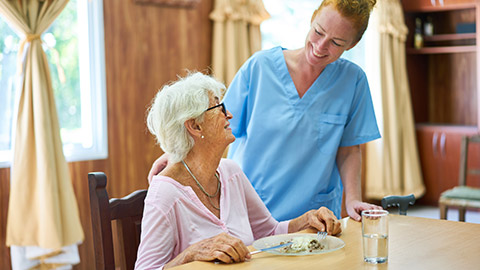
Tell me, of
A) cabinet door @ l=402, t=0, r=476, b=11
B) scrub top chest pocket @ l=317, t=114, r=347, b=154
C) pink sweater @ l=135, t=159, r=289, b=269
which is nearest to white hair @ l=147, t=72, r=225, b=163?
pink sweater @ l=135, t=159, r=289, b=269

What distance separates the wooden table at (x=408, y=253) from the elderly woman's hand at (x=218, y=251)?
0.06 ft

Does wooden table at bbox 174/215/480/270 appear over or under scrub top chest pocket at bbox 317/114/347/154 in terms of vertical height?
under

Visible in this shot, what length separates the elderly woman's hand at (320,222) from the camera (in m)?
1.74

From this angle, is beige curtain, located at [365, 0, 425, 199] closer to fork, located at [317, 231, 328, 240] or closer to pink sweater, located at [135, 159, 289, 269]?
pink sweater, located at [135, 159, 289, 269]

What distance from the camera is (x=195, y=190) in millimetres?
1726

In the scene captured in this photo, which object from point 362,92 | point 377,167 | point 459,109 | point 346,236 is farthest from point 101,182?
point 459,109

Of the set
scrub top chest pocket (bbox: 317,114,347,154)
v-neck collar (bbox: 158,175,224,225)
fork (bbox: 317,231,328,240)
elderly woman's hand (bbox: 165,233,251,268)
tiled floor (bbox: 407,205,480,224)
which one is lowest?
tiled floor (bbox: 407,205,480,224)

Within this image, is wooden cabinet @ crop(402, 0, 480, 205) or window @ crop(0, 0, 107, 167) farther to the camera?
wooden cabinet @ crop(402, 0, 480, 205)

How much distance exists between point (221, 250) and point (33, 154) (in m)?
2.18

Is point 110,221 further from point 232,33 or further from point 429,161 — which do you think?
point 429,161

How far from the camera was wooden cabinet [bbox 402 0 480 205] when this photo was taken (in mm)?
5770

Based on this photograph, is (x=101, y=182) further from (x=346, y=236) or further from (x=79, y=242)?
(x=79, y=242)

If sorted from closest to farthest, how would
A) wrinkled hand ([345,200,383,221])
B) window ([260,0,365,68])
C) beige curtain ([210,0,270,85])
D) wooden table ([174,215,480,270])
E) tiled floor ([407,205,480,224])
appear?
wooden table ([174,215,480,270])
wrinkled hand ([345,200,383,221])
beige curtain ([210,0,270,85])
window ([260,0,365,68])
tiled floor ([407,205,480,224])

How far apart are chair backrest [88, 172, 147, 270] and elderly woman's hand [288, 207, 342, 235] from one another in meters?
0.47
